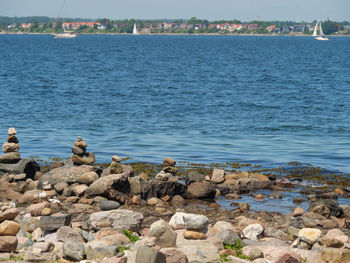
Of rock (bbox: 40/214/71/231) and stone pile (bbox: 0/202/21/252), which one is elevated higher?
stone pile (bbox: 0/202/21/252)

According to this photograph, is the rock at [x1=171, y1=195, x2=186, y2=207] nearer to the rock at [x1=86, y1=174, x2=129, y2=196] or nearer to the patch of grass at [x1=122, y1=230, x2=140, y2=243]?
the rock at [x1=86, y1=174, x2=129, y2=196]

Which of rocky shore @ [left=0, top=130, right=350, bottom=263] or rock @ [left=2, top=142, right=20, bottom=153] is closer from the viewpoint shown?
rocky shore @ [left=0, top=130, right=350, bottom=263]

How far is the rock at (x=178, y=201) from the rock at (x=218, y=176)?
95.7 inches

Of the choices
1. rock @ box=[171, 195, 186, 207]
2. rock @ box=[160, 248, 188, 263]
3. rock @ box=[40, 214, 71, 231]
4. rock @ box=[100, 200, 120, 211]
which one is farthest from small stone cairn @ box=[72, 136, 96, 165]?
rock @ box=[160, 248, 188, 263]

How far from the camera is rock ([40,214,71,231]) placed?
583 inches

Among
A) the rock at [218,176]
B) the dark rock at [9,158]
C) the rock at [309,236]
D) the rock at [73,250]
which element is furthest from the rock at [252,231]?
the dark rock at [9,158]

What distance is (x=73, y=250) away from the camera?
12.6m

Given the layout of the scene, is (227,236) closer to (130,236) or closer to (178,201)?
(130,236)

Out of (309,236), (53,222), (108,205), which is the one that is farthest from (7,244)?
(309,236)

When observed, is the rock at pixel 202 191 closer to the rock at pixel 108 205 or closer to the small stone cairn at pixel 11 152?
the rock at pixel 108 205

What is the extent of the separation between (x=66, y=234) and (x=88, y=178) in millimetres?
7074

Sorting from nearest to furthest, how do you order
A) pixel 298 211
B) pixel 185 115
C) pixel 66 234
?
1. pixel 66 234
2. pixel 298 211
3. pixel 185 115

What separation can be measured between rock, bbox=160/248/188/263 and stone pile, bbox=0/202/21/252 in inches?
131

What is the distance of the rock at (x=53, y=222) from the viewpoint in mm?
14820
